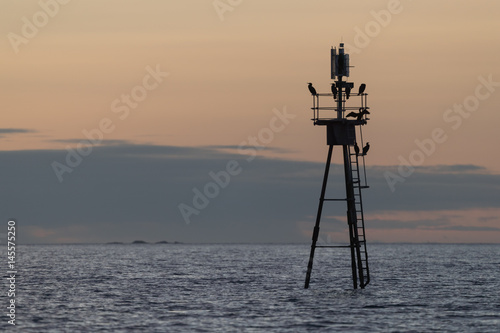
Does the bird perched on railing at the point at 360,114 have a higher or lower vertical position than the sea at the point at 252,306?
higher

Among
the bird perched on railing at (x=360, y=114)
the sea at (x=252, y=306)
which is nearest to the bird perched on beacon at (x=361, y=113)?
the bird perched on railing at (x=360, y=114)

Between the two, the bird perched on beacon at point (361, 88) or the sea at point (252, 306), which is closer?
the sea at point (252, 306)

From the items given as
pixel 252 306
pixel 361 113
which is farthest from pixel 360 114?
pixel 252 306

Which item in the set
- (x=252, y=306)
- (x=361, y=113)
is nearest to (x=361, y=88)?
(x=361, y=113)

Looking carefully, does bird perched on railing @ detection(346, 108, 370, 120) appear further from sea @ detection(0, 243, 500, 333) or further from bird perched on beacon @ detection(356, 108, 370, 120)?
sea @ detection(0, 243, 500, 333)

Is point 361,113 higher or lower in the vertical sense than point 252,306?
higher

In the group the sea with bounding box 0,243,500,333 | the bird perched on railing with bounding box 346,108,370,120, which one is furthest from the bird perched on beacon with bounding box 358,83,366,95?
the sea with bounding box 0,243,500,333

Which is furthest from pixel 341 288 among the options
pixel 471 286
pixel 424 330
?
pixel 424 330

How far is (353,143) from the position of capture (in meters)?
58.6

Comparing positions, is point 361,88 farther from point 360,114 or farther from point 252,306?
point 252,306

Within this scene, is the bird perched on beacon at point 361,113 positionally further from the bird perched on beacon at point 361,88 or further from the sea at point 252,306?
the sea at point 252,306

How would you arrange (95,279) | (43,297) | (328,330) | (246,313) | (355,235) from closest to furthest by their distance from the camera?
1. (328,330)
2. (246,313)
3. (355,235)
4. (43,297)
5. (95,279)

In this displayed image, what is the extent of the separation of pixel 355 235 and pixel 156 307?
13.1m

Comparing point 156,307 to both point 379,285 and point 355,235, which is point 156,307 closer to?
point 355,235
